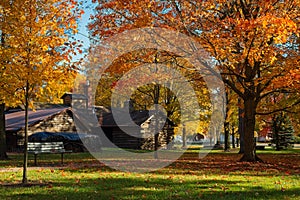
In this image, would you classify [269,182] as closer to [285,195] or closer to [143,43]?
[285,195]

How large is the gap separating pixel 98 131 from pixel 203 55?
82.7 ft

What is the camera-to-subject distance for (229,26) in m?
14.7

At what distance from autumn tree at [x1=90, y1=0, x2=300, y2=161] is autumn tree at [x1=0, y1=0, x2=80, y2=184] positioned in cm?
403

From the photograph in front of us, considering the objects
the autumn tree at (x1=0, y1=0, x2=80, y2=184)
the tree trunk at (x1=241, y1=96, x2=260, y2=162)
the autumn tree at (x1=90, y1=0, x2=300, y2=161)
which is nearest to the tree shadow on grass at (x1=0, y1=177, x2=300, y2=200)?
the autumn tree at (x1=0, y1=0, x2=80, y2=184)

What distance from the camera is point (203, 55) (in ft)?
50.2

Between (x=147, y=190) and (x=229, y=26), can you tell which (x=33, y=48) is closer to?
(x=147, y=190)

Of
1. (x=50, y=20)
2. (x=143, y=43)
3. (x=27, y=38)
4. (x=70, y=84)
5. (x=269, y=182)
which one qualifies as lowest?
(x=269, y=182)

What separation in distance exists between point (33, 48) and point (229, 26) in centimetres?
826

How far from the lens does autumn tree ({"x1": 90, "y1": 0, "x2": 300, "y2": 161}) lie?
13016 millimetres

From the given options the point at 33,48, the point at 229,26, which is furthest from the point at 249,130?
the point at 33,48

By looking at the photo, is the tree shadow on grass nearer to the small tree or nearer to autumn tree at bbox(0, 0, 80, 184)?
autumn tree at bbox(0, 0, 80, 184)

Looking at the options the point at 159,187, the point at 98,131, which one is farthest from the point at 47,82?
the point at 98,131

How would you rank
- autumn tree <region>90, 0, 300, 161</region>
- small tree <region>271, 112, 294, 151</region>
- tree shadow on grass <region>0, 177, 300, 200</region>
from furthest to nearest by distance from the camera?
small tree <region>271, 112, 294, 151</region> < autumn tree <region>90, 0, 300, 161</region> < tree shadow on grass <region>0, 177, 300, 200</region>

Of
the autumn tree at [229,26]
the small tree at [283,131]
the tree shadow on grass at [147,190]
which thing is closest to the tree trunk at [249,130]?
the autumn tree at [229,26]
